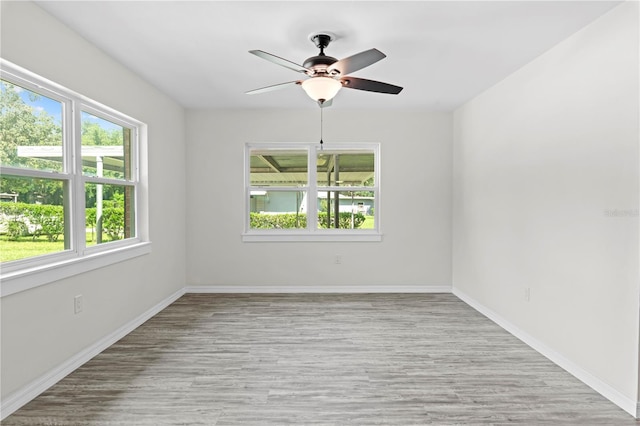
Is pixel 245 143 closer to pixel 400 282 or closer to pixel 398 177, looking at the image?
pixel 398 177

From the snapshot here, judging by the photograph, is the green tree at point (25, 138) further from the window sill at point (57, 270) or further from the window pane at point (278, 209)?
the window pane at point (278, 209)

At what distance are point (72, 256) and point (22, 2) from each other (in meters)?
1.65

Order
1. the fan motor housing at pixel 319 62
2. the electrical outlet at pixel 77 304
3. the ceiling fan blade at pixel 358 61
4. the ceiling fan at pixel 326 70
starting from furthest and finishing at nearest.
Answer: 1. the electrical outlet at pixel 77 304
2. the fan motor housing at pixel 319 62
3. the ceiling fan at pixel 326 70
4. the ceiling fan blade at pixel 358 61

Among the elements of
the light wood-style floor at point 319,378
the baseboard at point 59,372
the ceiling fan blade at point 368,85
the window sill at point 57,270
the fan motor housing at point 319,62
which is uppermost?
the fan motor housing at point 319,62

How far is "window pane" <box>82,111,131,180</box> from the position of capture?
2891 millimetres

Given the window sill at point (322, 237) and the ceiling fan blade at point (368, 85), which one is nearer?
the ceiling fan blade at point (368, 85)

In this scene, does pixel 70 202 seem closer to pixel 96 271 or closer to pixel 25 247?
pixel 25 247

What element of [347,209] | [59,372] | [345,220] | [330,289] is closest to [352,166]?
[347,209]

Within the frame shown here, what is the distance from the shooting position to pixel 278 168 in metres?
4.92

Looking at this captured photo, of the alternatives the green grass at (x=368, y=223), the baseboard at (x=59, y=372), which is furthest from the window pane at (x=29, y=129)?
the green grass at (x=368, y=223)

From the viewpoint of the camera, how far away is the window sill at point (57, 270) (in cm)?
205

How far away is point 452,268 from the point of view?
4836mm

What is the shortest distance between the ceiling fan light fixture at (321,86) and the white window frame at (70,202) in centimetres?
171

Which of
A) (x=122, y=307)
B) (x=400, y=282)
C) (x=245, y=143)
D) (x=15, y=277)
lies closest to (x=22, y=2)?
(x=15, y=277)
